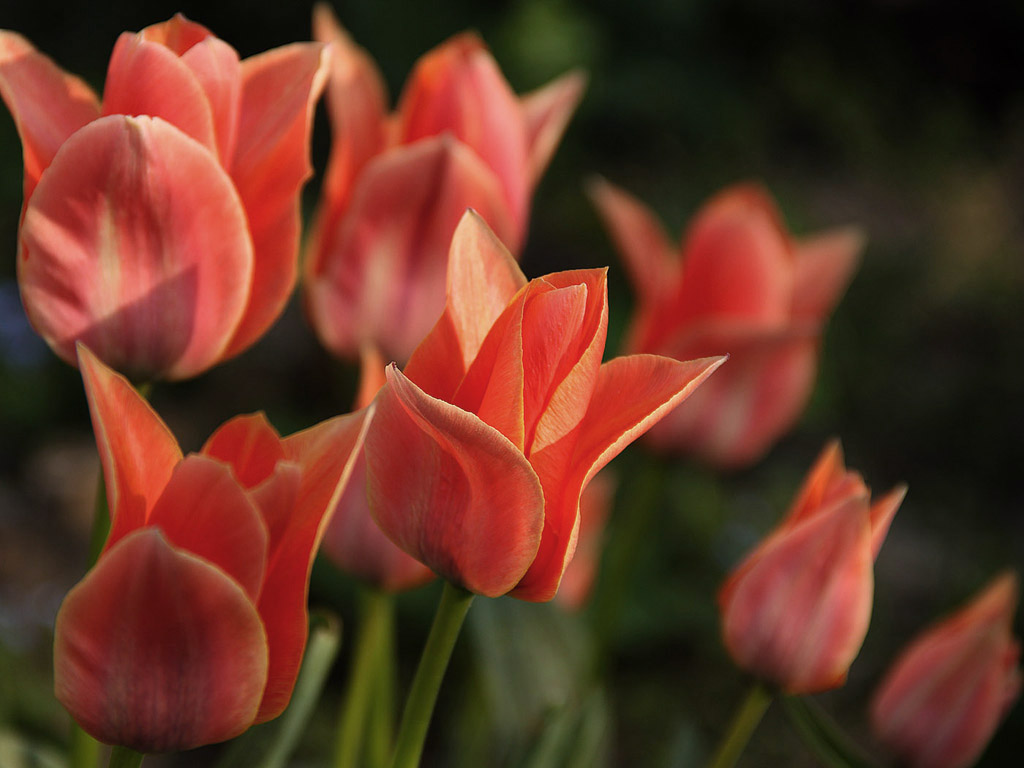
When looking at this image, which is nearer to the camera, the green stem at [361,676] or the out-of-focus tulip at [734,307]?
the green stem at [361,676]

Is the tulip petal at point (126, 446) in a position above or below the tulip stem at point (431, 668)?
above

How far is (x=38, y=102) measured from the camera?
1.02 ft

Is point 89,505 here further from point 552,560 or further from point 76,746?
point 552,560

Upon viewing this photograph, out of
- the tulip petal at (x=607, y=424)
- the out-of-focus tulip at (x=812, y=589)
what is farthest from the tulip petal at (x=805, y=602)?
the tulip petal at (x=607, y=424)

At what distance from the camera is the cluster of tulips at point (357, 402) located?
244mm

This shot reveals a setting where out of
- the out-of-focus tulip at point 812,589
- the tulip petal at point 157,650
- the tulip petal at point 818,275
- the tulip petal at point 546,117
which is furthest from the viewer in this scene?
the tulip petal at point 818,275

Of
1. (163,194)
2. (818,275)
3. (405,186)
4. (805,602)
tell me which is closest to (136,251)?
(163,194)

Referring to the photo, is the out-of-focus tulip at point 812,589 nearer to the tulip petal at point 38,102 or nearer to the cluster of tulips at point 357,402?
the cluster of tulips at point 357,402

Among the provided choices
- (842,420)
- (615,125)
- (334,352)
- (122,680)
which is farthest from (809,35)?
(122,680)

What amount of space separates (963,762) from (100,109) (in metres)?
0.37

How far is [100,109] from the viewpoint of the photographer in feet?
1.05

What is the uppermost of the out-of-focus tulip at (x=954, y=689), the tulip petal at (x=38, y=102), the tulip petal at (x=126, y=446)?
the tulip petal at (x=38, y=102)

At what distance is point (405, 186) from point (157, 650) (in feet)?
0.70

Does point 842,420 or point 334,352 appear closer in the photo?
point 334,352
